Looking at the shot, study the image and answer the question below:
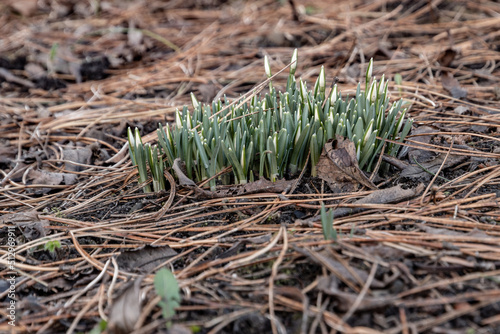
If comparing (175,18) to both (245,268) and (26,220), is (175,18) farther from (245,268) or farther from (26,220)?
(245,268)

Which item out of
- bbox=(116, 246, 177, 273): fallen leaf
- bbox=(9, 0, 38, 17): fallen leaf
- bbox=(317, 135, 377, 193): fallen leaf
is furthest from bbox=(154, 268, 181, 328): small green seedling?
bbox=(9, 0, 38, 17): fallen leaf

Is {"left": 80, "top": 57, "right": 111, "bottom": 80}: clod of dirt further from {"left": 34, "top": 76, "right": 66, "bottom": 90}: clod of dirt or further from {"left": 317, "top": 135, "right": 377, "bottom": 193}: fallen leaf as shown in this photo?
{"left": 317, "top": 135, "right": 377, "bottom": 193}: fallen leaf

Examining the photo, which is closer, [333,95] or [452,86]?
[333,95]

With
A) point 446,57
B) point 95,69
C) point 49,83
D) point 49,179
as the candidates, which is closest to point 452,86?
point 446,57

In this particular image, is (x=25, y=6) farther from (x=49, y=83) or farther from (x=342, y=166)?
(x=342, y=166)

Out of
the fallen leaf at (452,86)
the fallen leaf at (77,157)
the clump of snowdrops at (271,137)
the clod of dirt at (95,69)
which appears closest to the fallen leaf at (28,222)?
the clump of snowdrops at (271,137)

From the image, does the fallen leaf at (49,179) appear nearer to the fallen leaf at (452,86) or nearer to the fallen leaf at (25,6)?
the fallen leaf at (452,86)

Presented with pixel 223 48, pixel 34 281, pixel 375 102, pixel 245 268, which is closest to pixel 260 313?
pixel 245 268
